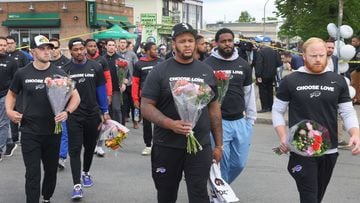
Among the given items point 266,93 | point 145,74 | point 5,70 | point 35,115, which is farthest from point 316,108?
point 266,93

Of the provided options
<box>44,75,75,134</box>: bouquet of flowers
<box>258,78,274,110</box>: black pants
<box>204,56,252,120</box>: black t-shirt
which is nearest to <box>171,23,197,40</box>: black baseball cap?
<box>204,56,252,120</box>: black t-shirt

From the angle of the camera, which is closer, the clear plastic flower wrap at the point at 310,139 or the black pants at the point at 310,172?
the clear plastic flower wrap at the point at 310,139

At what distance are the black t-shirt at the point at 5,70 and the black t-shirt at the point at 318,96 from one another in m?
5.44

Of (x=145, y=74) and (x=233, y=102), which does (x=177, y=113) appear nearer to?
(x=233, y=102)

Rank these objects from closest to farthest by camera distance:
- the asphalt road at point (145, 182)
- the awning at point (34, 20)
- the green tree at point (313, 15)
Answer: the asphalt road at point (145, 182) → the green tree at point (313, 15) → the awning at point (34, 20)

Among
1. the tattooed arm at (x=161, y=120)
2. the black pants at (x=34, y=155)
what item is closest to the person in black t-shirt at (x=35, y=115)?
the black pants at (x=34, y=155)

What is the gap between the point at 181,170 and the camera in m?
4.62

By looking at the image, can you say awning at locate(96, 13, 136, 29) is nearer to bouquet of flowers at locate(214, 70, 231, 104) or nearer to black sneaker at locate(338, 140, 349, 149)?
black sneaker at locate(338, 140, 349, 149)

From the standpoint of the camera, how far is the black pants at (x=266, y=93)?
14.7 metres

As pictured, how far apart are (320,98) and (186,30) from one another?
129 centimetres

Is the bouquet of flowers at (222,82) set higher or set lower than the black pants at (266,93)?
higher

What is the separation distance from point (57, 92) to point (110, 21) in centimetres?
3901

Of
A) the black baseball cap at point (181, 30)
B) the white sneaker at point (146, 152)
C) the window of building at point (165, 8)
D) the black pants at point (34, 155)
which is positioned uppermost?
the window of building at point (165, 8)

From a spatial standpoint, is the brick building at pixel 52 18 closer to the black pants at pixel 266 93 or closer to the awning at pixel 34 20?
the awning at pixel 34 20
